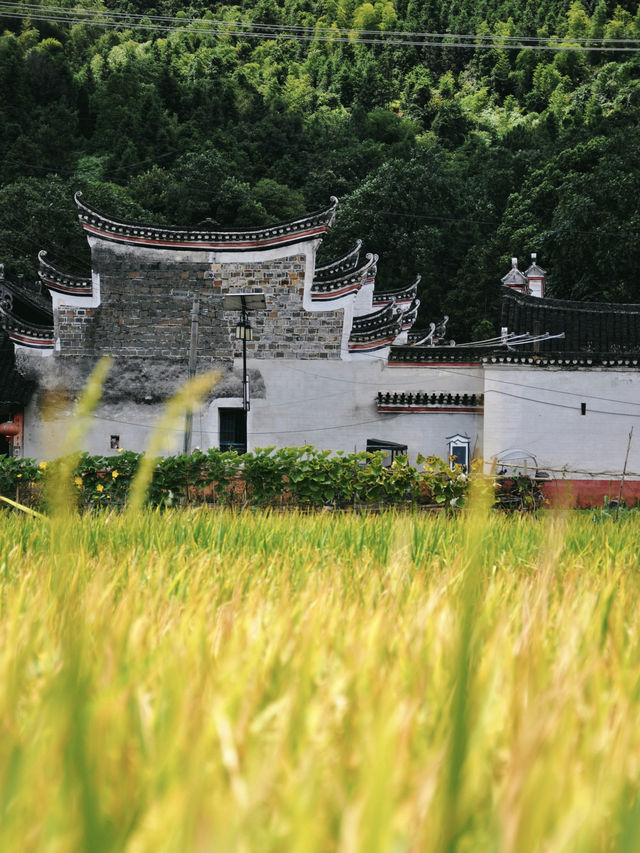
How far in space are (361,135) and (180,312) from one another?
3492 cm

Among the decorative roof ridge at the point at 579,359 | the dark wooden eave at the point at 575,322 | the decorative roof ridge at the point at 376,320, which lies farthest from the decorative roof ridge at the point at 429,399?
the dark wooden eave at the point at 575,322

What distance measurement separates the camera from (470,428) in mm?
16500

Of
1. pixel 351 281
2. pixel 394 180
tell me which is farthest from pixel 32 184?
pixel 351 281

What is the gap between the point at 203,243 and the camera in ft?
55.8

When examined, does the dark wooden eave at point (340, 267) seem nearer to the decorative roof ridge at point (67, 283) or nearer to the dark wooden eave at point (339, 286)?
the dark wooden eave at point (339, 286)

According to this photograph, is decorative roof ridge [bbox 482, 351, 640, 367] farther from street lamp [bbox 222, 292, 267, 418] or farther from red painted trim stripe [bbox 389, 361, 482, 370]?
street lamp [bbox 222, 292, 267, 418]

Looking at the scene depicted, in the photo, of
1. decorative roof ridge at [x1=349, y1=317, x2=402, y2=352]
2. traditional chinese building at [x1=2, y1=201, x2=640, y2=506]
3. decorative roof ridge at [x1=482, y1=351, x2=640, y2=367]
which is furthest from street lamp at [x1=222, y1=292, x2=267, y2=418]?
decorative roof ridge at [x1=482, y1=351, x2=640, y2=367]

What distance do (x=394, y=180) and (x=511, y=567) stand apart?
36.2 meters

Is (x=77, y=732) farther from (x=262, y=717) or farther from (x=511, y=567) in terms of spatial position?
(x=511, y=567)

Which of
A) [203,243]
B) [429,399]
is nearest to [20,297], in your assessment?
[203,243]

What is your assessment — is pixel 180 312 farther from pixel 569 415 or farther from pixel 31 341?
pixel 569 415

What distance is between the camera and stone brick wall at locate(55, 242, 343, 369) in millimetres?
17000

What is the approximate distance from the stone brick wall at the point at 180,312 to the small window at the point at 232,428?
1.01 m

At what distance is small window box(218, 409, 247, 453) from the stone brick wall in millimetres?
1008
